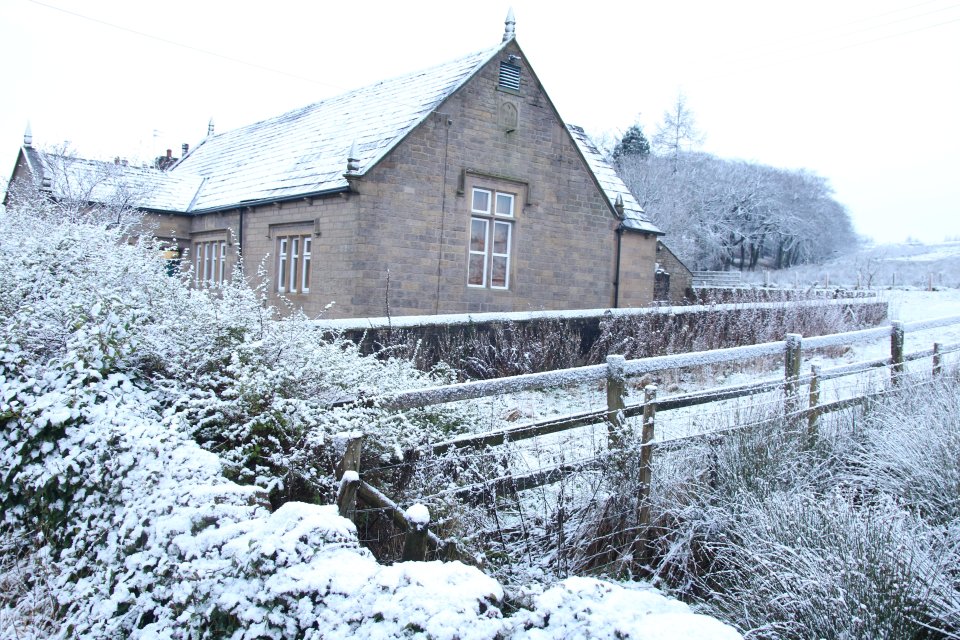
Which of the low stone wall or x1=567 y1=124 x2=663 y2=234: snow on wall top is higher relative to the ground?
x1=567 y1=124 x2=663 y2=234: snow on wall top

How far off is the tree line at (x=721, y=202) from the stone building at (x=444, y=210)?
32138 mm

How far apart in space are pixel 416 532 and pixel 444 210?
41.0ft

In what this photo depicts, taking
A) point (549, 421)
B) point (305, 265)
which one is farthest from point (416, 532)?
point (305, 265)

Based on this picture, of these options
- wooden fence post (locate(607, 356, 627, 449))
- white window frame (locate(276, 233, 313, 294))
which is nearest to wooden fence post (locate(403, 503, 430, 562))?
wooden fence post (locate(607, 356, 627, 449))

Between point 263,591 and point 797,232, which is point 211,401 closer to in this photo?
point 263,591

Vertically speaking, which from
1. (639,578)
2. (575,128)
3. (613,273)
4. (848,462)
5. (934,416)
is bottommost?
(639,578)

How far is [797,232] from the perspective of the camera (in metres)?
77.1

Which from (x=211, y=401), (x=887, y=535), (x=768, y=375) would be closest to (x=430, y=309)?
(x=768, y=375)

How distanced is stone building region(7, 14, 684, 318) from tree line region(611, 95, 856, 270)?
105ft

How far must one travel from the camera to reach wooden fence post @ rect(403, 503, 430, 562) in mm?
3328

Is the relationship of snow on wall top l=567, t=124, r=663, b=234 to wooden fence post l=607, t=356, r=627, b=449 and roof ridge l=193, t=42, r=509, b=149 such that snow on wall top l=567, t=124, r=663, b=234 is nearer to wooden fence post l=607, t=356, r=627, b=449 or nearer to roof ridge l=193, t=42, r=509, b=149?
roof ridge l=193, t=42, r=509, b=149

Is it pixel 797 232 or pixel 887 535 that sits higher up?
→ pixel 797 232

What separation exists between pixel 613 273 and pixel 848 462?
40.5 feet

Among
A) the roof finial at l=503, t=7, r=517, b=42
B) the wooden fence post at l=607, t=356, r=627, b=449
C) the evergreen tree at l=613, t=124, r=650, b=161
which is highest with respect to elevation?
the evergreen tree at l=613, t=124, r=650, b=161
